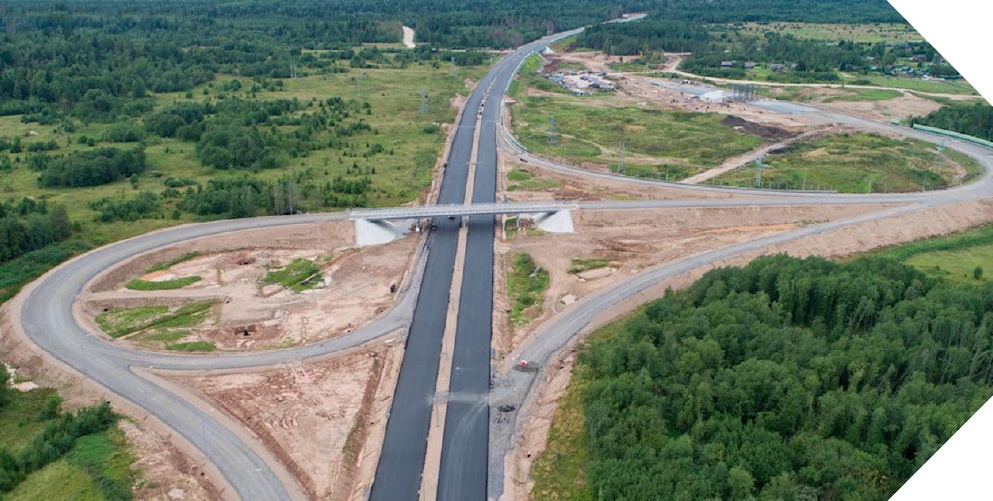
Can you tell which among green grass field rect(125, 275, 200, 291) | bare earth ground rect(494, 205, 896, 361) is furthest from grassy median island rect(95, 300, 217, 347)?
bare earth ground rect(494, 205, 896, 361)

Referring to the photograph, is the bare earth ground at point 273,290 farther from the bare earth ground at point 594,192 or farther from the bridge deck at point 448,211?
the bare earth ground at point 594,192

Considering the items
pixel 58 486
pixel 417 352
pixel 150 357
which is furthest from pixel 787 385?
pixel 150 357

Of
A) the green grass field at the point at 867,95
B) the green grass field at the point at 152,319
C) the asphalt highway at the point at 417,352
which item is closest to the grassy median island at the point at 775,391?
the asphalt highway at the point at 417,352

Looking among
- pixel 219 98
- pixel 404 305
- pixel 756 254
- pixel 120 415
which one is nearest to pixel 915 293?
pixel 756 254

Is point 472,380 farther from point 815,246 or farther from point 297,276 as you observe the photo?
point 815,246

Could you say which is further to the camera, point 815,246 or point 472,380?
point 815,246

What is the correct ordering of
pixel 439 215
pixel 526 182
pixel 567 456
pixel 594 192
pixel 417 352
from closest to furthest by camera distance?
1. pixel 567 456
2. pixel 417 352
3. pixel 439 215
4. pixel 594 192
5. pixel 526 182

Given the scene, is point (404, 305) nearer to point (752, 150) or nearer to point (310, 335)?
point (310, 335)
